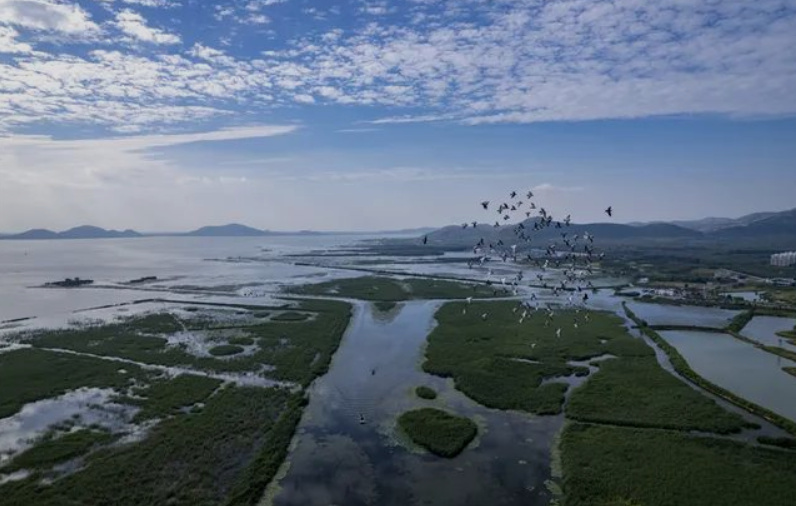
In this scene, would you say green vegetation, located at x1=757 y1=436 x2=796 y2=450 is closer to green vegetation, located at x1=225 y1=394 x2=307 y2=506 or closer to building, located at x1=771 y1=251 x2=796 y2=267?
green vegetation, located at x1=225 y1=394 x2=307 y2=506

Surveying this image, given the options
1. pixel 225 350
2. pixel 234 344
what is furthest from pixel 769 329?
pixel 225 350

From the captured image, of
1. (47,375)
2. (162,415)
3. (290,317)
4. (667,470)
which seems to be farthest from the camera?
(290,317)

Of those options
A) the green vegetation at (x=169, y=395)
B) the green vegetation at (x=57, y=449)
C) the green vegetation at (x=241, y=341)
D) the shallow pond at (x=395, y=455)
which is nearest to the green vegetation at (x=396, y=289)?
the green vegetation at (x=241, y=341)

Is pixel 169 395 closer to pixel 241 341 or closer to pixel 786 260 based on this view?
pixel 241 341

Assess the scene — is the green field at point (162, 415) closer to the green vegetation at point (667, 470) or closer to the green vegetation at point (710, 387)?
the green vegetation at point (667, 470)

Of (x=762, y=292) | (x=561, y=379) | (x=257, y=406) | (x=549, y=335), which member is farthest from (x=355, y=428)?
(x=762, y=292)
